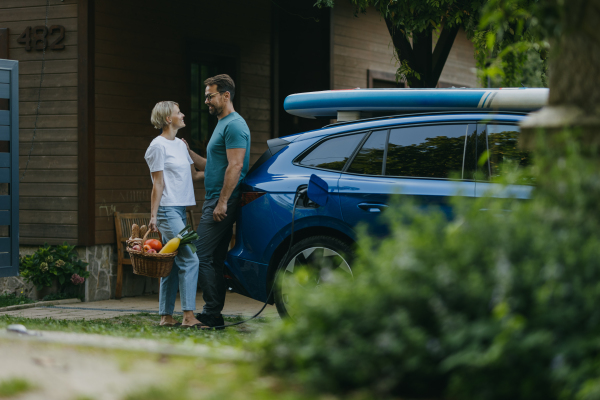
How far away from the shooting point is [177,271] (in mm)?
6484

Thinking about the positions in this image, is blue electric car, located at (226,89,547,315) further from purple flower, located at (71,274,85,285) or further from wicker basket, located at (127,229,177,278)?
purple flower, located at (71,274,85,285)

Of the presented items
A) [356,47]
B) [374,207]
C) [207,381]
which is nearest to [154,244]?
[374,207]

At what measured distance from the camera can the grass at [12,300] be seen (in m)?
8.00

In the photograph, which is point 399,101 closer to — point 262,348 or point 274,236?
point 274,236

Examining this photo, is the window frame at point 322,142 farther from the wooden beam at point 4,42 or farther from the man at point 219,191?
the wooden beam at point 4,42

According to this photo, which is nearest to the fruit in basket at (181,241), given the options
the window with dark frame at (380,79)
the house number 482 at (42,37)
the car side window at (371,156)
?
the car side window at (371,156)

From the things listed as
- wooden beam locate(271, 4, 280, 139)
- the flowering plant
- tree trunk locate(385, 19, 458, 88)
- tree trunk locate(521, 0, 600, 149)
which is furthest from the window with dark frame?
tree trunk locate(521, 0, 600, 149)

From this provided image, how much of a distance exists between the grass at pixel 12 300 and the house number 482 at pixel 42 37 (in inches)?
112

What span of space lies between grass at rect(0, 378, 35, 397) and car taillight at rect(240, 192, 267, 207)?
10.6ft

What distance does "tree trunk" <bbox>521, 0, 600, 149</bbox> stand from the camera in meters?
3.11

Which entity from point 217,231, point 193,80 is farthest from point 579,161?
point 193,80

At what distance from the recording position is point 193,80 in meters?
10.4

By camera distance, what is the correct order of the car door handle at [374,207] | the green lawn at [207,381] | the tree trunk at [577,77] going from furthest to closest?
the car door handle at [374,207]
the tree trunk at [577,77]
the green lawn at [207,381]

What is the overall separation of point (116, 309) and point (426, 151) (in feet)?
12.9
